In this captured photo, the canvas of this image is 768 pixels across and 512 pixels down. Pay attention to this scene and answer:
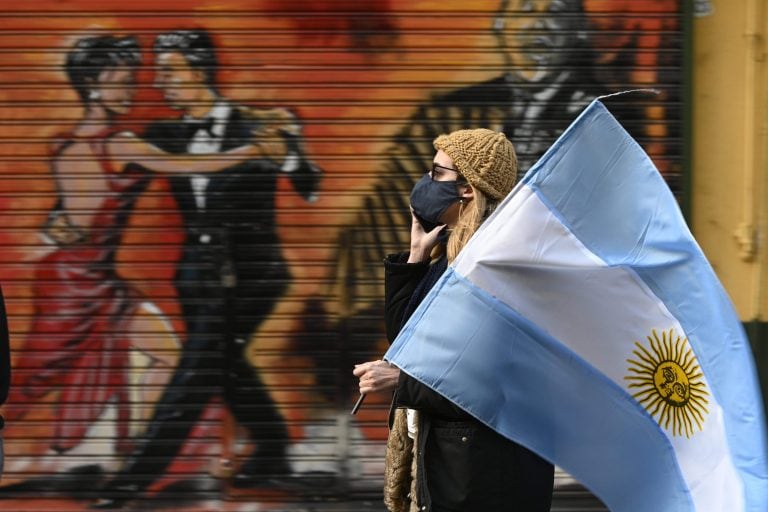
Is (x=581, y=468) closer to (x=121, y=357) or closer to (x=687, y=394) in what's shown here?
(x=687, y=394)

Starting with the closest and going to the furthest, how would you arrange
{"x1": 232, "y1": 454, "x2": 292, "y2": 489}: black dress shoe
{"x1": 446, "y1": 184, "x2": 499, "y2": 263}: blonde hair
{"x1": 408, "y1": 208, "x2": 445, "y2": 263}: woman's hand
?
{"x1": 446, "y1": 184, "x2": 499, "y2": 263}: blonde hair < {"x1": 408, "y1": 208, "x2": 445, "y2": 263}: woman's hand < {"x1": 232, "y1": 454, "x2": 292, "y2": 489}: black dress shoe

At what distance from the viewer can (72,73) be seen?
18.7 feet

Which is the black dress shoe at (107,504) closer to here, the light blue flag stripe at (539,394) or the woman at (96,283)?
the woman at (96,283)

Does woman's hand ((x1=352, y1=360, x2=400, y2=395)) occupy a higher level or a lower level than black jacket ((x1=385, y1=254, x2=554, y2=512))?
higher

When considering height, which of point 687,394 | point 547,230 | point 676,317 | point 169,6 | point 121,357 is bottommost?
point 121,357

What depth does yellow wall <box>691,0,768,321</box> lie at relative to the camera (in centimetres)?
577

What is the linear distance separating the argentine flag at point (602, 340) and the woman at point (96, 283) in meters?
2.95

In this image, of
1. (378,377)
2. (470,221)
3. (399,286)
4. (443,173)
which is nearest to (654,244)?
(470,221)

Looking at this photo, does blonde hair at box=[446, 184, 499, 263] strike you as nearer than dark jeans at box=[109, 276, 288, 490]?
Yes

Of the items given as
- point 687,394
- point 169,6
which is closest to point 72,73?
point 169,6

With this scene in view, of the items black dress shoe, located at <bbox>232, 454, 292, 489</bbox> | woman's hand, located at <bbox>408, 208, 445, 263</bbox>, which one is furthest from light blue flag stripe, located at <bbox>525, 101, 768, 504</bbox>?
black dress shoe, located at <bbox>232, 454, 292, 489</bbox>

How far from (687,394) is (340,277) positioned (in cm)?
288

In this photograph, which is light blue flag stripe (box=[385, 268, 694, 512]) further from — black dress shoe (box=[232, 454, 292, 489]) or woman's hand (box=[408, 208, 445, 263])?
black dress shoe (box=[232, 454, 292, 489])

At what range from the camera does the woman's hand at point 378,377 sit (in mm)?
3043
